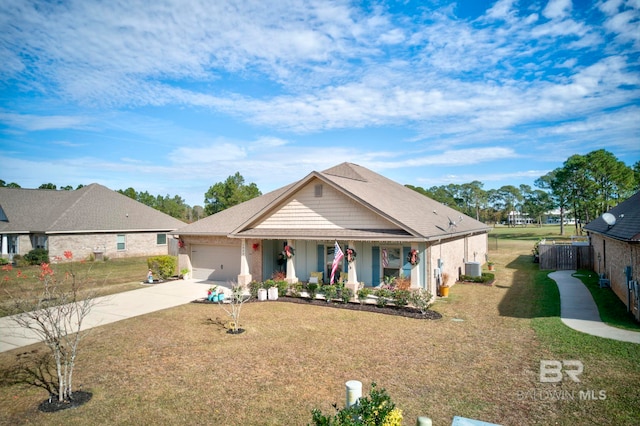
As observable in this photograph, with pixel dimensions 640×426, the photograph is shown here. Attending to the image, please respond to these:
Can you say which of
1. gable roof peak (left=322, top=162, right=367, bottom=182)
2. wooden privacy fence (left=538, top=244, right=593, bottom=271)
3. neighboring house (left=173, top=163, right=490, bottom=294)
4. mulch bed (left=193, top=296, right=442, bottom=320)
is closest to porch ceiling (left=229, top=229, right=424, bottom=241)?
neighboring house (left=173, top=163, right=490, bottom=294)

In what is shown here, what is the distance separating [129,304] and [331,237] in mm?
9826

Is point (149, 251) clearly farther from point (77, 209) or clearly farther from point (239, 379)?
point (239, 379)

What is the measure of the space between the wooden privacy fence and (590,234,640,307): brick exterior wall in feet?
11.2

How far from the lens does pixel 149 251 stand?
1478 inches

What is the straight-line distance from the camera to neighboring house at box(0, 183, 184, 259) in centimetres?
3150

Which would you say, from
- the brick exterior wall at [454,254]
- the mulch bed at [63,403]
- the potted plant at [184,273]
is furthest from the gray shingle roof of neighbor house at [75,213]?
the brick exterior wall at [454,254]

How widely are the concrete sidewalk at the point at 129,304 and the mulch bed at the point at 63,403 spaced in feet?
16.0

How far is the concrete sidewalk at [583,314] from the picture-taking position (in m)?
10.9

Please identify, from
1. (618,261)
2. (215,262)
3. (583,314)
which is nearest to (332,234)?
(215,262)

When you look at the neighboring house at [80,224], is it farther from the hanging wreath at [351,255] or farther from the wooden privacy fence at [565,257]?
the wooden privacy fence at [565,257]

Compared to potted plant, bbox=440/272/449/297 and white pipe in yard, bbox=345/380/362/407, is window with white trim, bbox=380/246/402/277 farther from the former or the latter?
white pipe in yard, bbox=345/380/362/407

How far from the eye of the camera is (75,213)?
3341 cm

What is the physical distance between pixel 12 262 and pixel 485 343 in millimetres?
36931

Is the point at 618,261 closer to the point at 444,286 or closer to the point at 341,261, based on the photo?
the point at 444,286
